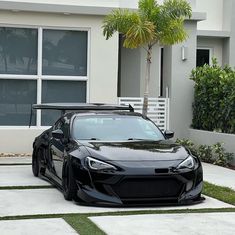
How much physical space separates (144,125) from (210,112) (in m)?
5.26

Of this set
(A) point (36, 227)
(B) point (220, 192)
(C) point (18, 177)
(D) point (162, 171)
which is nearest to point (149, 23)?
(C) point (18, 177)

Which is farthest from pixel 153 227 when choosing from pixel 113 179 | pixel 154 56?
pixel 154 56

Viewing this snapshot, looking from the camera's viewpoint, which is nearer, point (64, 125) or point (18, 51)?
point (64, 125)

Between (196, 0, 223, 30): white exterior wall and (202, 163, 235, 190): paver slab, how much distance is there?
6829 millimetres

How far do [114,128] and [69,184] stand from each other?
1574mm

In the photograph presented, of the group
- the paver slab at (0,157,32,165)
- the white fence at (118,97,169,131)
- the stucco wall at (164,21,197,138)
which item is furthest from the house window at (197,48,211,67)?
the paver slab at (0,157,32,165)

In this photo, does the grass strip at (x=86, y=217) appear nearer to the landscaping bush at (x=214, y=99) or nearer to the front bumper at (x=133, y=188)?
the front bumper at (x=133, y=188)

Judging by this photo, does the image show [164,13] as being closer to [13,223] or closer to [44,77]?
[44,77]

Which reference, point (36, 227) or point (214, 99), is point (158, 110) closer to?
point (214, 99)

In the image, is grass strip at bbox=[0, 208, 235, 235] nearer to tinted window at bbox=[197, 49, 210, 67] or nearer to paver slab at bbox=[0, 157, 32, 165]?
paver slab at bbox=[0, 157, 32, 165]

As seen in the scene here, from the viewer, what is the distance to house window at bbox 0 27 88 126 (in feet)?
45.6

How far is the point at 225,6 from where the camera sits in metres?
18.1

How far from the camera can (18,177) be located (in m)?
10.4

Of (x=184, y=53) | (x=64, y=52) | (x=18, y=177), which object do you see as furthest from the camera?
(x=184, y=53)
